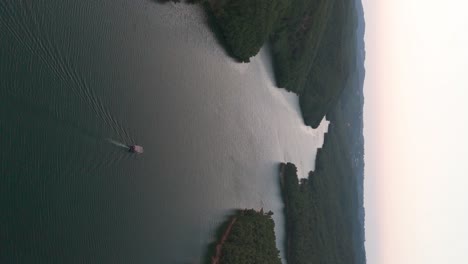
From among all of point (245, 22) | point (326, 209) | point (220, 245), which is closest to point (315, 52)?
point (245, 22)

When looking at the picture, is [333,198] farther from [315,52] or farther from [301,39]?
[301,39]

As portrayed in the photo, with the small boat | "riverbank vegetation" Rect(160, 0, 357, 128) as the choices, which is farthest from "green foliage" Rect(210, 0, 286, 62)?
the small boat

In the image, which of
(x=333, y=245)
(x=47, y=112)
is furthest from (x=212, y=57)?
(x=333, y=245)

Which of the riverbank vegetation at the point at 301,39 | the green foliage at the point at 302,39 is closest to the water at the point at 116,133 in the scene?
the riverbank vegetation at the point at 301,39

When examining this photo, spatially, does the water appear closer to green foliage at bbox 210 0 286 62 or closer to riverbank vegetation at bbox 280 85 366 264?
green foliage at bbox 210 0 286 62

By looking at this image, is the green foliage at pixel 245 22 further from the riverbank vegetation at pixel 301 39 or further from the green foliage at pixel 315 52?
the green foliage at pixel 315 52

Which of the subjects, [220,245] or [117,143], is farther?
[220,245]
